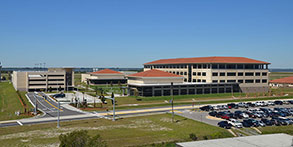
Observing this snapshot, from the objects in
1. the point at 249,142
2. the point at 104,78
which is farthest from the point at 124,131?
the point at 104,78

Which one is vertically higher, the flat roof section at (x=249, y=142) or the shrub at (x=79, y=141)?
the shrub at (x=79, y=141)

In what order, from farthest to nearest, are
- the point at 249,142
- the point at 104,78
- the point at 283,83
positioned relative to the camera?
the point at 104,78 → the point at 283,83 → the point at 249,142

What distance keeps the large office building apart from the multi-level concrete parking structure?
2276 inches

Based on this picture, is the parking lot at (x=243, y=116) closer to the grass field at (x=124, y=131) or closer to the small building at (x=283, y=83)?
the grass field at (x=124, y=131)

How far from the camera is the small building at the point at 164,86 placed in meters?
104

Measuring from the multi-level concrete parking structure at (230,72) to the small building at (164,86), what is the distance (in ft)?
11.3

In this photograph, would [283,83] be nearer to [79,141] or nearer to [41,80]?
[41,80]

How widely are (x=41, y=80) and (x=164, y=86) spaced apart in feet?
197

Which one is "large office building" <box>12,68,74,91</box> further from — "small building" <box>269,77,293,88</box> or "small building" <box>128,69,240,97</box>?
"small building" <box>269,77,293,88</box>

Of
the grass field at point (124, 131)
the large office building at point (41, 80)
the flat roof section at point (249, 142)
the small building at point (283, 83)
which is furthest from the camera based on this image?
the small building at point (283, 83)

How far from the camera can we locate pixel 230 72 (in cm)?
11838

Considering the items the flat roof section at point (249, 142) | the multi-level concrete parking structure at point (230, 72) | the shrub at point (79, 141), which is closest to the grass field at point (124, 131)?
the flat roof section at point (249, 142)

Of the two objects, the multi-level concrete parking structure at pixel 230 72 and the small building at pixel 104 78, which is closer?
the multi-level concrete parking structure at pixel 230 72

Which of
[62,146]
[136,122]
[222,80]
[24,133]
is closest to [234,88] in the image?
[222,80]
